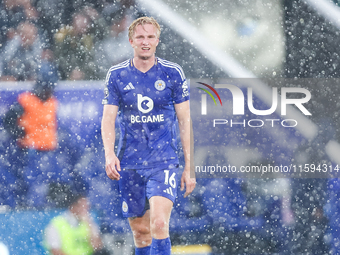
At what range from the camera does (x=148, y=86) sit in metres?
2.74

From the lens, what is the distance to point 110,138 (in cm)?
291

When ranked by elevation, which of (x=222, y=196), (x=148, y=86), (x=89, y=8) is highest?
(x=89, y=8)

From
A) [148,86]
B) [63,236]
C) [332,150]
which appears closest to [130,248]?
[63,236]

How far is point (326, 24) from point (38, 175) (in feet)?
9.60

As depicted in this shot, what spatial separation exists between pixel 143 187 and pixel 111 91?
2.69 ft

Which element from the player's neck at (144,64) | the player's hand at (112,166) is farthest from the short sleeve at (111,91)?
the player's hand at (112,166)

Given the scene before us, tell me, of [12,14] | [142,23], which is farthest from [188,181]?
[12,14]

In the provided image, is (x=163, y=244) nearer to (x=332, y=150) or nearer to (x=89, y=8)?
(x=332, y=150)

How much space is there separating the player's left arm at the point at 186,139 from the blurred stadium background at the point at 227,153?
0.26 metres

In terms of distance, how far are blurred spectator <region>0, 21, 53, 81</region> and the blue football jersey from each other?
85 cm

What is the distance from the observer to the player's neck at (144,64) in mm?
2782

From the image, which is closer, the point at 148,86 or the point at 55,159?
the point at 148,86

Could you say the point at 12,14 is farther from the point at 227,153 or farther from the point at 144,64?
the point at 227,153

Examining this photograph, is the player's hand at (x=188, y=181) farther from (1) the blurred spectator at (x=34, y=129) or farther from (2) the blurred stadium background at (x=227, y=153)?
(1) the blurred spectator at (x=34, y=129)
